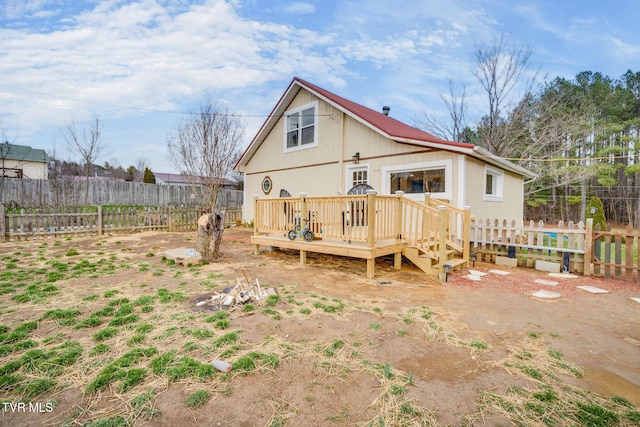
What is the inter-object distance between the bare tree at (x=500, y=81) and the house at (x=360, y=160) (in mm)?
6205

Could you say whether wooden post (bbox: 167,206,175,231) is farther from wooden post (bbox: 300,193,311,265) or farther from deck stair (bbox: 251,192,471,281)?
wooden post (bbox: 300,193,311,265)

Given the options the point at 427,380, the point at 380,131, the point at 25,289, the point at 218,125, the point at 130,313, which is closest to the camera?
the point at 427,380

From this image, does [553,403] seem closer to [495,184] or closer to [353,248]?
[353,248]

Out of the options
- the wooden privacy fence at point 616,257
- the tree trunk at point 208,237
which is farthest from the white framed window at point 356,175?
the wooden privacy fence at point 616,257

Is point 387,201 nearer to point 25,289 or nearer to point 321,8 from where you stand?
point 25,289

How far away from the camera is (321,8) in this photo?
34.6 ft

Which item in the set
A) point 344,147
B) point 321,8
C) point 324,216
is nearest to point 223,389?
point 324,216

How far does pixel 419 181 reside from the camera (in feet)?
27.4

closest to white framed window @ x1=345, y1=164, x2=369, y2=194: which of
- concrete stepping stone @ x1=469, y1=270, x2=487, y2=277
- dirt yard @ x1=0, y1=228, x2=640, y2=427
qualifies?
concrete stepping stone @ x1=469, y1=270, x2=487, y2=277

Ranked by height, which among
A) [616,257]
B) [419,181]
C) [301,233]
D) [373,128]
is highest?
[373,128]

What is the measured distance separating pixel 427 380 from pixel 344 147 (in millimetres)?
8359

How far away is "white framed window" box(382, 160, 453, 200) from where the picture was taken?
7758 millimetres

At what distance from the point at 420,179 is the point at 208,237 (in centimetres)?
582

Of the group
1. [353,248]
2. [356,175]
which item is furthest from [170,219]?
[353,248]
